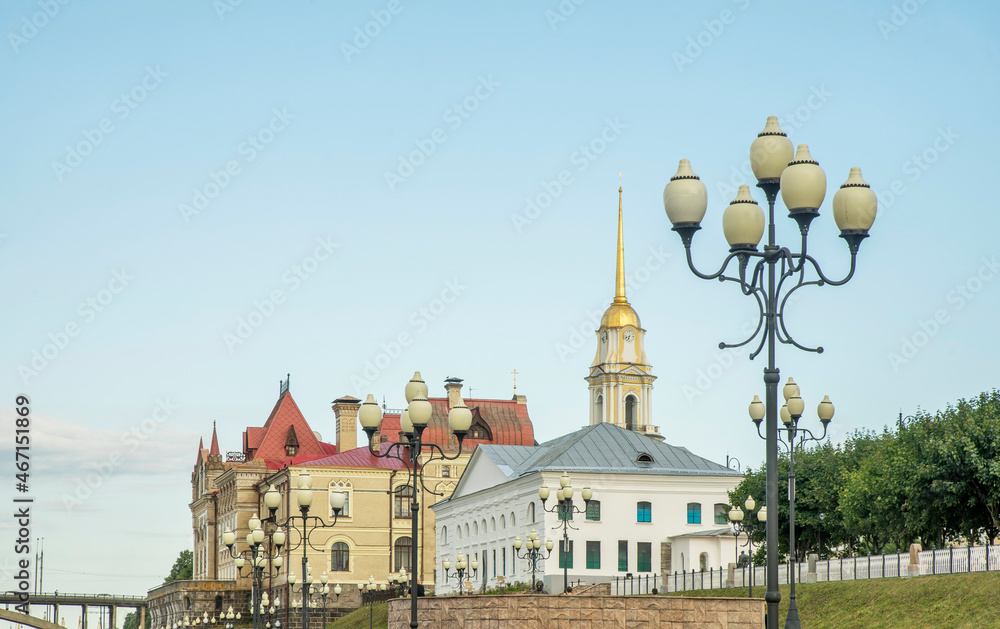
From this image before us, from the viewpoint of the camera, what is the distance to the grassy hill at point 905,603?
34719mm

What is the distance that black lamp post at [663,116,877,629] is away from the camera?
601 inches

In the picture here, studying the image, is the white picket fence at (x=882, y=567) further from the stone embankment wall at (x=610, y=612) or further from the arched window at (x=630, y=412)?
the arched window at (x=630, y=412)

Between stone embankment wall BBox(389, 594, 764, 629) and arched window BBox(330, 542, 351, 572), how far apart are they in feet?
194

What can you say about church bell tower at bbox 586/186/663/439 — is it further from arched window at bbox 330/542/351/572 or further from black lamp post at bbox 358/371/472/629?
black lamp post at bbox 358/371/472/629

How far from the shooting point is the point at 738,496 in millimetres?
63875

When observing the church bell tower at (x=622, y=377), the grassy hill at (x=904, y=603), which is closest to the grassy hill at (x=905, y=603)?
the grassy hill at (x=904, y=603)

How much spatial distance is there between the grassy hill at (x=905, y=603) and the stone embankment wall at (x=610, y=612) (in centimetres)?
1080

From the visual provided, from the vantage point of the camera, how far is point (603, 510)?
67688mm

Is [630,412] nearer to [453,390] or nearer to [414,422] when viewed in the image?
[453,390]

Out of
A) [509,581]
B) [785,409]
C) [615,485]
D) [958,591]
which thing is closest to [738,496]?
[615,485]

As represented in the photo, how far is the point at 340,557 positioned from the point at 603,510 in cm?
2406

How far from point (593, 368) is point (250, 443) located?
26.3 m

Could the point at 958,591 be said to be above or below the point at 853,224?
below

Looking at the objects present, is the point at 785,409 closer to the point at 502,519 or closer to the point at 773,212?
the point at 773,212
